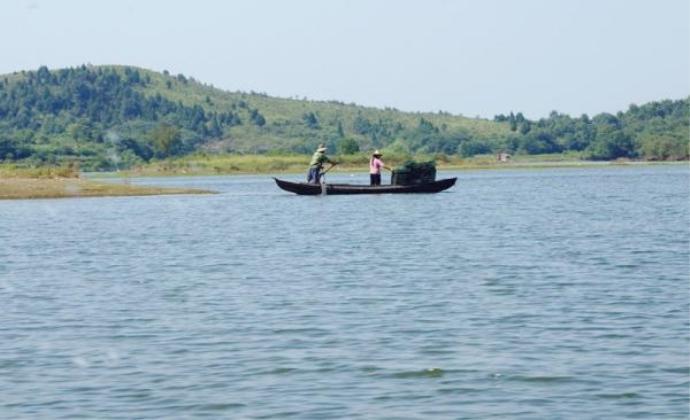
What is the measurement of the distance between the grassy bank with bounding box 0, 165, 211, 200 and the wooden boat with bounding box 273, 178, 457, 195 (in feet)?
29.3

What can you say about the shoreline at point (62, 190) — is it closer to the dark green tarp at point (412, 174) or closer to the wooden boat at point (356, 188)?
the wooden boat at point (356, 188)

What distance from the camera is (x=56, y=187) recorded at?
69812mm

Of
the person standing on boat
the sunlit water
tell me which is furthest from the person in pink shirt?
the sunlit water

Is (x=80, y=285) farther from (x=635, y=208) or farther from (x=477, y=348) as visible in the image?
(x=635, y=208)

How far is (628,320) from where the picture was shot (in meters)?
20.5

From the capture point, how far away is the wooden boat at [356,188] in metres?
66.8

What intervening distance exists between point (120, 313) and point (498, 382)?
8.33 m

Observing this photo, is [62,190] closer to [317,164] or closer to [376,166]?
[317,164]

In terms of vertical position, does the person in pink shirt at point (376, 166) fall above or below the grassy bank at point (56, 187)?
above

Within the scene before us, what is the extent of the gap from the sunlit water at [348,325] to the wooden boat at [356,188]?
2393 centimetres

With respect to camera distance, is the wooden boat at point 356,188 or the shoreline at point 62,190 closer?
the wooden boat at point 356,188

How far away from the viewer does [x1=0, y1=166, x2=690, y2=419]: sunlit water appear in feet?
50.0

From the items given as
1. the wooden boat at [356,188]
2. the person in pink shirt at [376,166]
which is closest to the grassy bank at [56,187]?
the wooden boat at [356,188]

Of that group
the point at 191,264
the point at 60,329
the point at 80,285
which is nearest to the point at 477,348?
the point at 60,329
